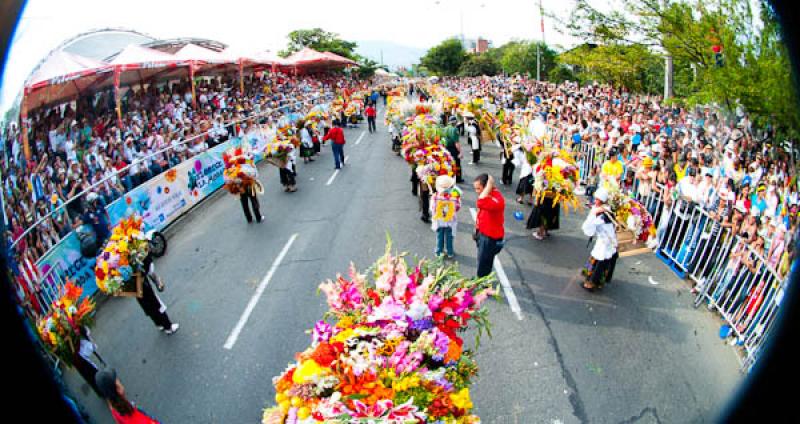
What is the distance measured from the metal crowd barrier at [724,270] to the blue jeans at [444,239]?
3790 millimetres

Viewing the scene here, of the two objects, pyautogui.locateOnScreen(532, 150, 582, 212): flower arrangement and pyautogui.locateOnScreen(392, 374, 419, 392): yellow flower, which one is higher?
pyautogui.locateOnScreen(532, 150, 582, 212): flower arrangement

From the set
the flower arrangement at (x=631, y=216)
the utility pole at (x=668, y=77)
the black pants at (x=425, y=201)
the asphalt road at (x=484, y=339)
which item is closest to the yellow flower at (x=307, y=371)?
the asphalt road at (x=484, y=339)

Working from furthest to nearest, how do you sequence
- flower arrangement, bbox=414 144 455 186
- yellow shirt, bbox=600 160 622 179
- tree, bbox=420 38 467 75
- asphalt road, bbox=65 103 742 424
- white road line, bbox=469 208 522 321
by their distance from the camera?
tree, bbox=420 38 467 75 → yellow shirt, bbox=600 160 622 179 → flower arrangement, bbox=414 144 455 186 → white road line, bbox=469 208 522 321 → asphalt road, bbox=65 103 742 424

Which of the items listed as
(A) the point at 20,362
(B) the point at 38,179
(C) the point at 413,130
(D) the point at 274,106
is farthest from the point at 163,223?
(D) the point at 274,106

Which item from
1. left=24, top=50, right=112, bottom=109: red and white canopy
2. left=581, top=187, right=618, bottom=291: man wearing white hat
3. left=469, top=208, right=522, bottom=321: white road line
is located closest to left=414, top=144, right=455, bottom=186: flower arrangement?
left=469, top=208, right=522, bottom=321: white road line

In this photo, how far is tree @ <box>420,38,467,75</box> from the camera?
75750 millimetres

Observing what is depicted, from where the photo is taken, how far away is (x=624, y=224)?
6.50 meters

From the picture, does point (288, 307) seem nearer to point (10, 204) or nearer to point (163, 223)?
point (10, 204)

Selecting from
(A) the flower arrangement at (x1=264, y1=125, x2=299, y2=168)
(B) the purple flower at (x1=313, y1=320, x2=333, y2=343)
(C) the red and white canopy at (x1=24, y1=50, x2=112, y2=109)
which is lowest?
(B) the purple flower at (x1=313, y1=320, x2=333, y2=343)

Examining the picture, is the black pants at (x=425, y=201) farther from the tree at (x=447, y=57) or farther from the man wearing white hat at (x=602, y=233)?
the tree at (x=447, y=57)

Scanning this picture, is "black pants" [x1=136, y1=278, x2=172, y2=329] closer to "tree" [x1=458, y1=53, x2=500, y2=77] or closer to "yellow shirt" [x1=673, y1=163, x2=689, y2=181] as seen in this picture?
"yellow shirt" [x1=673, y1=163, x2=689, y2=181]

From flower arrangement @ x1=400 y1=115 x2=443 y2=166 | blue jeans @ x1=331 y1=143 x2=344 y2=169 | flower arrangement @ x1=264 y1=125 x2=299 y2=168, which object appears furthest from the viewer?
blue jeans @ x1=331 y1=143 x2=344 y2=169

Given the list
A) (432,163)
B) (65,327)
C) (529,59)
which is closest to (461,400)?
(65,327)

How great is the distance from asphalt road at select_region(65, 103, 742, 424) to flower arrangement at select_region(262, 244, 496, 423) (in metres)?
1.74
